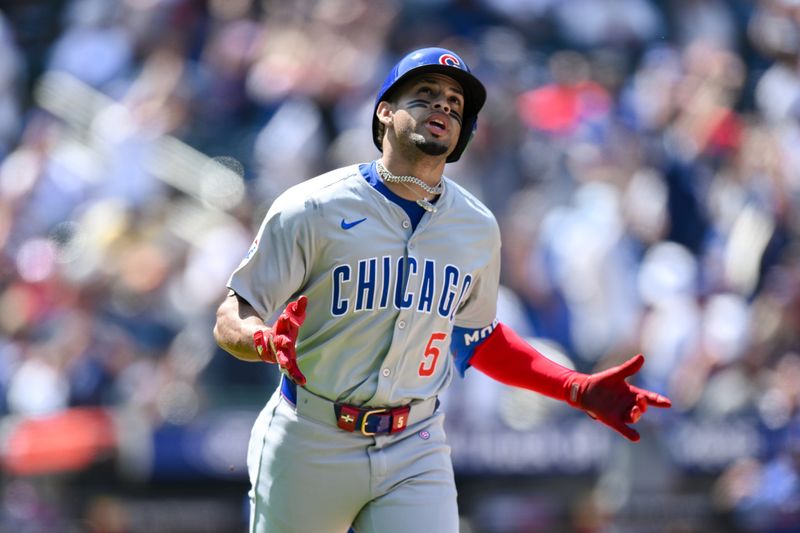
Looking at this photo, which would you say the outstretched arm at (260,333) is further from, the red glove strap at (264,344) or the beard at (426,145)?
the beard at (426,145)

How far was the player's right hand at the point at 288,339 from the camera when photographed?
3150 mm

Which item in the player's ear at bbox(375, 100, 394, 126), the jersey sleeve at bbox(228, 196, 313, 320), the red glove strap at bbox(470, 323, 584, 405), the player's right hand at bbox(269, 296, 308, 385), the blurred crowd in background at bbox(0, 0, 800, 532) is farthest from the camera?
the blurred crowd in background at bbox(0, 0, 800, 532)

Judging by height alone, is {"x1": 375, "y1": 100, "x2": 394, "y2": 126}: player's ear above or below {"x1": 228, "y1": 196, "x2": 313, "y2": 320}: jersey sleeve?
above

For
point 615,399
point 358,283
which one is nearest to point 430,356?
point 358,283

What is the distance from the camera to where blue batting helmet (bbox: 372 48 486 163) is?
3828mm

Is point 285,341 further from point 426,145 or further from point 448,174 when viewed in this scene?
point 448,174

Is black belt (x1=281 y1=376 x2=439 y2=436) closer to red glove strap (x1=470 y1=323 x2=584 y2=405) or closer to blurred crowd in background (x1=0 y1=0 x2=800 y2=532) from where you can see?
red glove strap (x1=470 y1=323 x2=584 y2=405)

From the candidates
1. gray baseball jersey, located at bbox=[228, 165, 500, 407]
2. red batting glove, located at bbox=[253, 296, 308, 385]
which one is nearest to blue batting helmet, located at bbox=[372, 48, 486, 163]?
gray baseball jersey, located at bbox=[228, 165, 500, 407]

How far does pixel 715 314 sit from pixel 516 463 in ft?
6.77

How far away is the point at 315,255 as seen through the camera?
12.2 feet

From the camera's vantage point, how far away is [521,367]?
4145mm

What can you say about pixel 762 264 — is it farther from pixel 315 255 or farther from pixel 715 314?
pixel 315 255

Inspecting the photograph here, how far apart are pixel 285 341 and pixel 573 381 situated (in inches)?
47.4

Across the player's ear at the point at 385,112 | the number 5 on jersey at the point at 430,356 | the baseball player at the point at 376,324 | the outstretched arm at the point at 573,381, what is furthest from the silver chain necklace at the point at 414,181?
the outstretched arm at the point at 573,381
